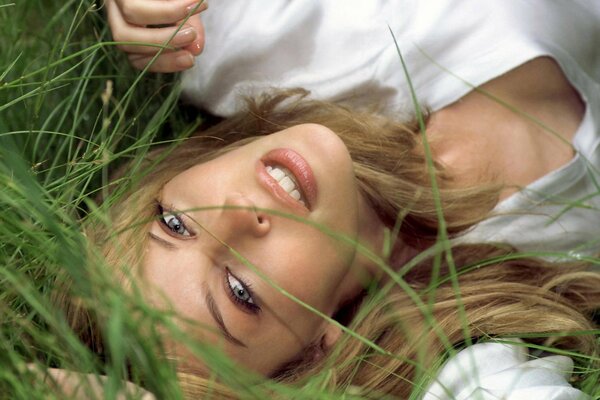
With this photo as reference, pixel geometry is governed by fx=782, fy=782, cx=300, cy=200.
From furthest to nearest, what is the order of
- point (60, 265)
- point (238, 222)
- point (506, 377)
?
point (506, 377) → point (238, 222) → point (60, 265)

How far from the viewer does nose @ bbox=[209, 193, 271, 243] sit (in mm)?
1043

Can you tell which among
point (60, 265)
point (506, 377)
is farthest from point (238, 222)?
point (506, 377)

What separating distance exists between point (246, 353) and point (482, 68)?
2.25 feet

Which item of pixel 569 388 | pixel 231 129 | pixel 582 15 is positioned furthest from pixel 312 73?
pixel 569 388

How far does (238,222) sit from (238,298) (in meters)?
0.12

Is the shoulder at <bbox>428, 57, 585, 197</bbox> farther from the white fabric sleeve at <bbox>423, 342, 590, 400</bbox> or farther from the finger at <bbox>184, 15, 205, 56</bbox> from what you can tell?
the finger at <bbox>184, 15, 205, 56</bbox>

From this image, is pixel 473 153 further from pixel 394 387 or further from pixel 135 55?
pixel 135 55

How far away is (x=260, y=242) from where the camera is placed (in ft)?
3.51

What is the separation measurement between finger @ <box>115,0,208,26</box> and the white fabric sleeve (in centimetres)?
65

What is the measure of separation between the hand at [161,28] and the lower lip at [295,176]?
0.74 ft

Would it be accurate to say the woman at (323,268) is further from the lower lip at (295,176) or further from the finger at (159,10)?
the finger at (159,10)

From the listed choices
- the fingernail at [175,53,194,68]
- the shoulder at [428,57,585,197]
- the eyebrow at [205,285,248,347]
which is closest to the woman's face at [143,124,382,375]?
the eyebrow at [205,285,248,347]

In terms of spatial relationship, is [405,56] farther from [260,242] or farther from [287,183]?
[260,242]

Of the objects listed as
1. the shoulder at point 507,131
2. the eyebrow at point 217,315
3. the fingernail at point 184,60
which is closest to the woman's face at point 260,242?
the eyebrow at point 217,315
